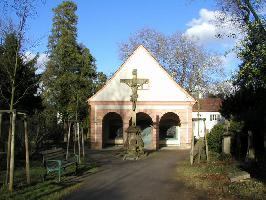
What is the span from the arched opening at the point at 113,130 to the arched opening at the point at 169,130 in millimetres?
→ 3803

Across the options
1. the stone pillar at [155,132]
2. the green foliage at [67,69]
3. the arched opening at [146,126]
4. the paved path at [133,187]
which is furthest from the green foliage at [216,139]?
the green foliage at [67,69]

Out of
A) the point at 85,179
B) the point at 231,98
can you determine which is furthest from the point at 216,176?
the point at 231,98

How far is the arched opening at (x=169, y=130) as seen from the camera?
140ft

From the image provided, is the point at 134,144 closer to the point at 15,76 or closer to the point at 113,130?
the point at 15,76

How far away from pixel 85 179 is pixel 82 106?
121ft

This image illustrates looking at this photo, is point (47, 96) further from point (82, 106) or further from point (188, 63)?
point (188, 63)

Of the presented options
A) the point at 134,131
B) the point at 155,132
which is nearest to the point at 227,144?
the point at 134,131

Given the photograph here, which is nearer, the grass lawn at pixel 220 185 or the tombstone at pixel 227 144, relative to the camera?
the grass lawn at pixel 220 185

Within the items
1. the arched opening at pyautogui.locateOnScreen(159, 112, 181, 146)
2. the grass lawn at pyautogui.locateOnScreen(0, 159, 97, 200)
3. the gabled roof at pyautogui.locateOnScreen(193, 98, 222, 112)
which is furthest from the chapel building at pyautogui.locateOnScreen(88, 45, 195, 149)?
the gabled roof at pyautogui.locateOnScreen(193, 98, 222, 112)

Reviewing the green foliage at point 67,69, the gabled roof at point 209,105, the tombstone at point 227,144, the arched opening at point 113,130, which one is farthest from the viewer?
the gabled roof at point 209,105

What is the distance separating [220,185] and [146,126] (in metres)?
28.8

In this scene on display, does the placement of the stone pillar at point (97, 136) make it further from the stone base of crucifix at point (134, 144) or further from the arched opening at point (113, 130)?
the stone base of crucifix at point (134, 144)

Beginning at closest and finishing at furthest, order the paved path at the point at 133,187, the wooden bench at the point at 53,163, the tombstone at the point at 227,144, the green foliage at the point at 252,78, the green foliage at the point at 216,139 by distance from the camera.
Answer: the paved path at the point at 133,187 < the wooden bench at the point at 53,163 < the green foliage at the point at 252,78 < the tombstone at the point at 227,144 < the green foliage at the point at 216,139

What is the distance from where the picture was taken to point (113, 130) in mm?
43344
